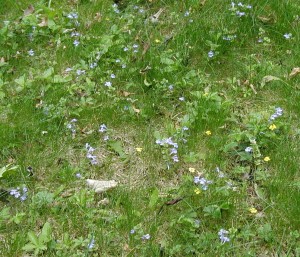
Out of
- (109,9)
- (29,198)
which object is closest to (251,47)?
(109,9)

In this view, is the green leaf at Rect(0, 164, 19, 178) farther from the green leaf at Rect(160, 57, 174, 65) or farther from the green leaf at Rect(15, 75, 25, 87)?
the green leaf at Rect(160, 57, 174, 65)

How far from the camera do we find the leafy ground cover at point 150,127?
10.1ft

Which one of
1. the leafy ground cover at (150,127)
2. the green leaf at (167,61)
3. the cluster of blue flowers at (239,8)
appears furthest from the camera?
the cluster of blue flowers at (239,8)

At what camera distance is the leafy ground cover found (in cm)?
306

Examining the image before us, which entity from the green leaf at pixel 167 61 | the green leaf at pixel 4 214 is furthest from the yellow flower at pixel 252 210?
the green leaf at pixel 167 61

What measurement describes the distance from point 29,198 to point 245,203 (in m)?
1.35

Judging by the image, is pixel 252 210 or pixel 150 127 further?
pixel 150 127

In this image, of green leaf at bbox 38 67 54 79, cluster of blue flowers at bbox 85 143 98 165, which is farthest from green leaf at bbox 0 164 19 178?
green leaf at bbox 38 67 54 79

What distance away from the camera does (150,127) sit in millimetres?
3857

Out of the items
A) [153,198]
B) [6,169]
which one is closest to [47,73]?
[6,169]

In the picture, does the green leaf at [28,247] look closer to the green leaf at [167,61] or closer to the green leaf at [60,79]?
the green leaf at [60,79]

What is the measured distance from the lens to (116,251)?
9.79 ft

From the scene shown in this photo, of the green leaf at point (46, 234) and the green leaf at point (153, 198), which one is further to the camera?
the green leaf at point (153, 198)

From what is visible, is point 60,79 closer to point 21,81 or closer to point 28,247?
point 21,81
